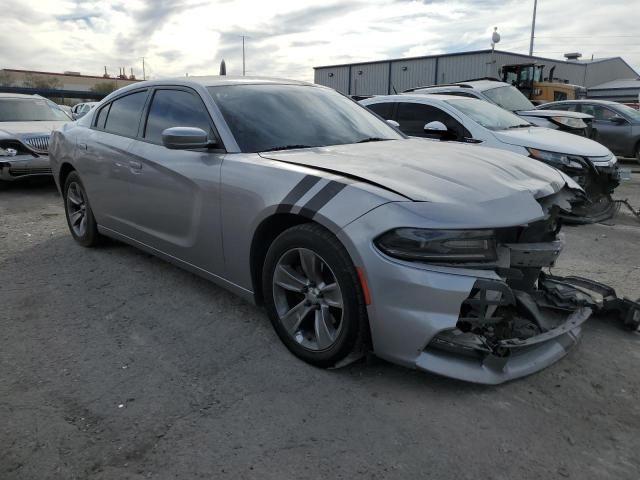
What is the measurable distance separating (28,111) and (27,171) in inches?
78.7

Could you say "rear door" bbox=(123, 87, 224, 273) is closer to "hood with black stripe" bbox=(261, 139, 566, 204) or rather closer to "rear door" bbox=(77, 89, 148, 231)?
"rear door" bbox=(77, 89, 148, 231)

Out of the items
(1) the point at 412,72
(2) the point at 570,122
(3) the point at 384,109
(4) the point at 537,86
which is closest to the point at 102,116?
(3) the point at 384,109

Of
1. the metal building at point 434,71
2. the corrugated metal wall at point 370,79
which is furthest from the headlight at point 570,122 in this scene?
the corrugated metal wall at point 370,79

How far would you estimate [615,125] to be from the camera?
11852 mm

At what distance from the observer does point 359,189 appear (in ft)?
8.48

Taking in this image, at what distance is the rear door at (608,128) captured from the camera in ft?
38.6

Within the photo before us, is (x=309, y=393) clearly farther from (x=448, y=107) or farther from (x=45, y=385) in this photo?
(x=448, y=107)

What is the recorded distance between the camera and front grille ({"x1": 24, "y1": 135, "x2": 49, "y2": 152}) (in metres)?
8.16

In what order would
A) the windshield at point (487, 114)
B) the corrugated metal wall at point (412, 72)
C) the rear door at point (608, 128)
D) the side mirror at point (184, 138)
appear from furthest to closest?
the corrugated metal wall at point (412, 72)
the rear door at point (608, 128)
the windshield at point (487, 114)
the side mirror at point (184, 138)

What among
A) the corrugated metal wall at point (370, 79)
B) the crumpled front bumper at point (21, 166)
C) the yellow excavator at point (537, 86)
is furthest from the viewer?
the corrugated metal wall at point (370, 79)

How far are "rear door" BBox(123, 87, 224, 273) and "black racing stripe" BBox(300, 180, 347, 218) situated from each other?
2.64ft

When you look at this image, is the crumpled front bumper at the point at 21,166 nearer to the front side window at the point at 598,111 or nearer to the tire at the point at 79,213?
the tire at the point at 79,213

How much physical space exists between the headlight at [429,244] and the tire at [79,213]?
351 centimetres

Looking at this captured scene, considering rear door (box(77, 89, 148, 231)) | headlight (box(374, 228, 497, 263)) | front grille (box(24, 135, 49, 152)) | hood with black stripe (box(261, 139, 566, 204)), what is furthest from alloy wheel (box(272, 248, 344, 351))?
front grille (box(24, 135, 49, 152))
